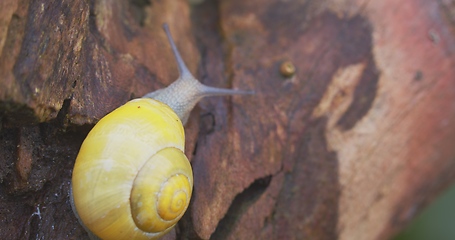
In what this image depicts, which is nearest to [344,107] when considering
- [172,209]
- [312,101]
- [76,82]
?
[312,101]

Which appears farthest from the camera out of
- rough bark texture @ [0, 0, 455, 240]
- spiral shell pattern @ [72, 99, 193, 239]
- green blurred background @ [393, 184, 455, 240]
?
green blurred background @ [393, 184, 455, 240]

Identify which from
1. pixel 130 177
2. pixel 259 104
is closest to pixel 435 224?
pixel 259 104

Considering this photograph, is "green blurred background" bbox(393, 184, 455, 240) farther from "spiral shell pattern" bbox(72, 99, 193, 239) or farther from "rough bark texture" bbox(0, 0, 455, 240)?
"spiral shell pattern" bbox(72, 99, 193, 239)

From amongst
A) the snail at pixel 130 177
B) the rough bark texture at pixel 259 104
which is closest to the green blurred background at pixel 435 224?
the rough bark texture at pixel 259 104

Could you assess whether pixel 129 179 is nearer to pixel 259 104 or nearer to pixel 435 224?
pixel 259 104

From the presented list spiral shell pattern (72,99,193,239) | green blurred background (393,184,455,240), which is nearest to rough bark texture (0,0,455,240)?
spiral shell pattern (72,99,193,239)

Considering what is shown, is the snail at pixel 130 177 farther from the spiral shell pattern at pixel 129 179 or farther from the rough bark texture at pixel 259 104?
the rough bark texture at pixel 259 104
